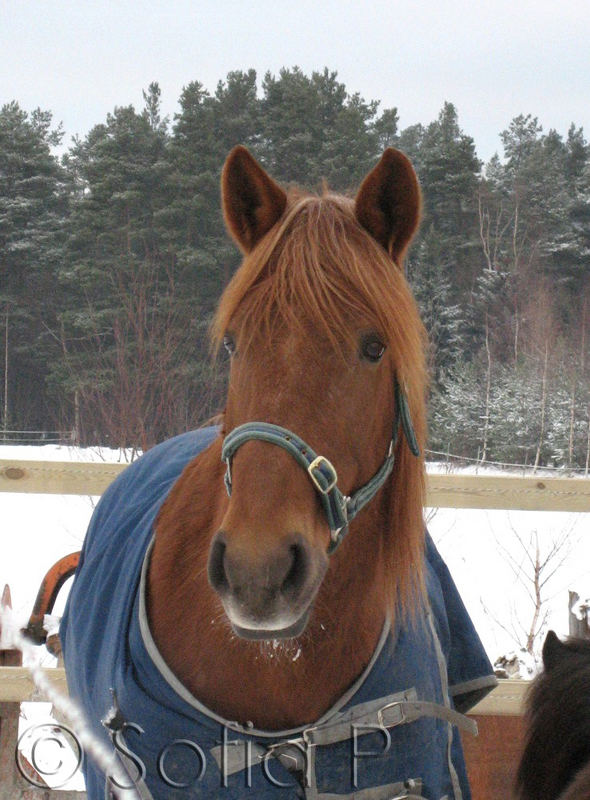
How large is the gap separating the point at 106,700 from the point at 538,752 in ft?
3.10

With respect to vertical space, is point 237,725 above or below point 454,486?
below

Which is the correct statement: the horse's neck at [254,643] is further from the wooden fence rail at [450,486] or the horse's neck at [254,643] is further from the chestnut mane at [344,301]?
the wooden fence rail at [450,486]

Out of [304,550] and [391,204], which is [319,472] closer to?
[304,550]

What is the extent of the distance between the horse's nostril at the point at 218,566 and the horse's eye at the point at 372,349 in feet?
1.52

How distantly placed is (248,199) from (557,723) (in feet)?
4.26

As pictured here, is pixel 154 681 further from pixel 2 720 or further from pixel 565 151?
pixel 565 151

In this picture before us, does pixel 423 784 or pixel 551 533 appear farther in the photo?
pixel 551 533

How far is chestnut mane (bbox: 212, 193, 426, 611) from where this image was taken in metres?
1.49

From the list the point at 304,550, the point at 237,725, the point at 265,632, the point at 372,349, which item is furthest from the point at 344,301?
the point at 237,725

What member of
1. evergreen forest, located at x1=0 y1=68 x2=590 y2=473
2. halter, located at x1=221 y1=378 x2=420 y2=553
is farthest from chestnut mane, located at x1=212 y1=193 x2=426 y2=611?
evergreen forest, located at x1=0 y1=68 x2=590 y2=473

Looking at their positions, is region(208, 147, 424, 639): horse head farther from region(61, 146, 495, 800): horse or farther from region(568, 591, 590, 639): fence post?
region(568, 591, 590, 639): fence post

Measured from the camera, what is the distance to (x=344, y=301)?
4.97ft

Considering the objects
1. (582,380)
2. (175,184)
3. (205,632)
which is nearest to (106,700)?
(205,632)

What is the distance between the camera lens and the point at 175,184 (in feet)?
54.1
